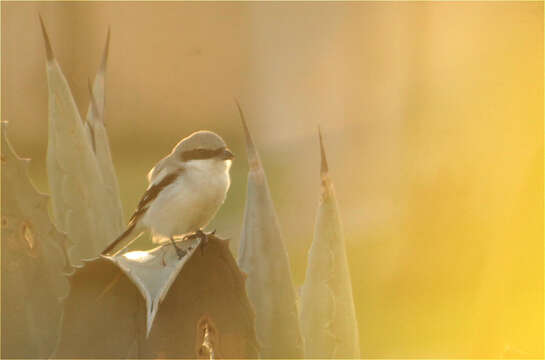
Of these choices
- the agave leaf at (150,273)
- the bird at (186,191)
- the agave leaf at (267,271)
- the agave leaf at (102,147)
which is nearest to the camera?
the agave leaf at (150,273)

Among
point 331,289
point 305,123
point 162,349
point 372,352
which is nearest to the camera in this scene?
point 162,349

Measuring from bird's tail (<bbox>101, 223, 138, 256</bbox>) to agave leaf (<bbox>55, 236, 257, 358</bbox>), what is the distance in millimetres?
132

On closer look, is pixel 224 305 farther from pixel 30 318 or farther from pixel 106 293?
pixel 30 318

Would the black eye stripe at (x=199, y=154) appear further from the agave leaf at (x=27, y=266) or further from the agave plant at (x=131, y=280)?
the agave leaf at (x=27, y=266)

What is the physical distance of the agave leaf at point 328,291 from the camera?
1.85 feet

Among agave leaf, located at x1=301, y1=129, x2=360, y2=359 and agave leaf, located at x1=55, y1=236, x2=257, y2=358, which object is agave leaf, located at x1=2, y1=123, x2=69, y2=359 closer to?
agave leaf, located at x1=55, y1=236, x2=257, y2=358

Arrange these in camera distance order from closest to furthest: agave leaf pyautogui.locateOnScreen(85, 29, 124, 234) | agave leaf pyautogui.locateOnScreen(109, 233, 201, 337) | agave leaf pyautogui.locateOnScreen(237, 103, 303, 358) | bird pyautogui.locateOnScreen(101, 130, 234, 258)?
agave leaf pyautogui.locateOnScreen(109, 233, 201, 337) < agave leaf pyautogui.locateOnScreen(237, 103, 303, 358) < agave leaf pyautogui.locateOnScreen(85, 29, 124, 234) < bird pyautogui.locateOnScreen(101, 130, 234, 258)

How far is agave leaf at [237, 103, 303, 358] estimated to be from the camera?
0.54 m

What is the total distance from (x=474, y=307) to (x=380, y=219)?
28 cm

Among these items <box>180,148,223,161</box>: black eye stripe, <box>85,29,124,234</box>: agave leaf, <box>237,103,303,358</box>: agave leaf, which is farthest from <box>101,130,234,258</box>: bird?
<box>237,103,303,358</box>: agave leaf

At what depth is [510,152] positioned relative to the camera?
1099 millimetres

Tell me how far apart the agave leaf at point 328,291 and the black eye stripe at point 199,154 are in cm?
29

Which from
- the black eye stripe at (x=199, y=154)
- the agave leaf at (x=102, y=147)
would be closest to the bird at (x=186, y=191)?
the black eye stripe at (x=199, y=154)

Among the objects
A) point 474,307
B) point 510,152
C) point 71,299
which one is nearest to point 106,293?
point 71,299
